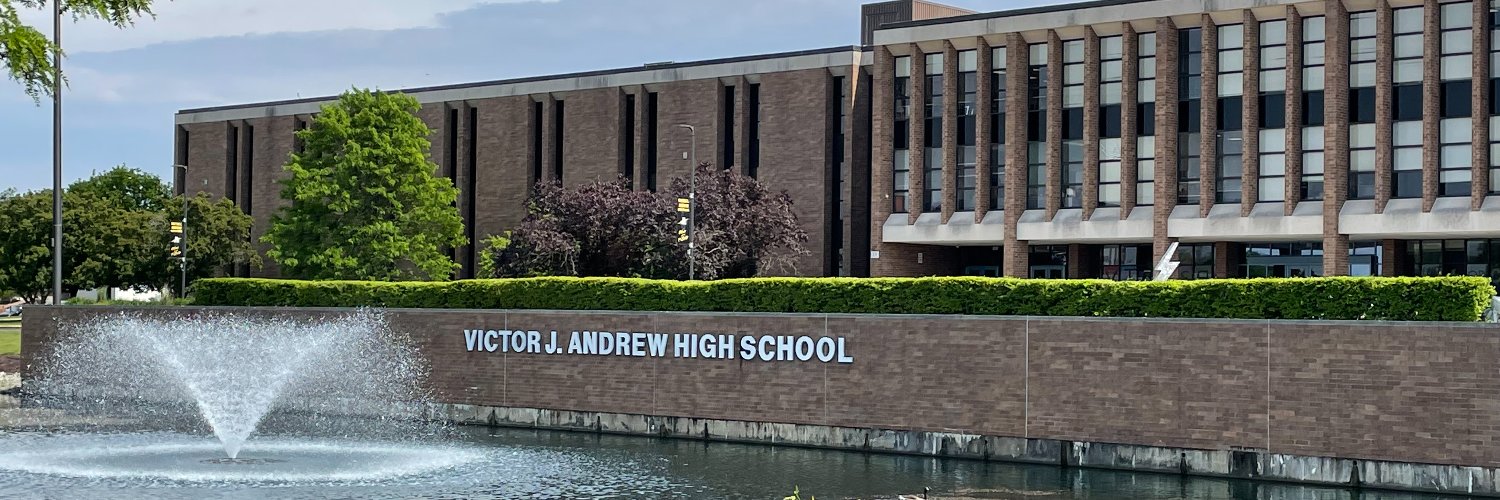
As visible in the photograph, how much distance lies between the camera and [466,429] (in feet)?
107

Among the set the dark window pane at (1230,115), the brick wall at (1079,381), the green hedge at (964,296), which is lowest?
the brick wall at (1079,381)

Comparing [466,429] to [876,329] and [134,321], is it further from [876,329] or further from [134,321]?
[134,321]

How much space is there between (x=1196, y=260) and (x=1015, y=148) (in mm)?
7089

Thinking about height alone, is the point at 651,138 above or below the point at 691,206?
above

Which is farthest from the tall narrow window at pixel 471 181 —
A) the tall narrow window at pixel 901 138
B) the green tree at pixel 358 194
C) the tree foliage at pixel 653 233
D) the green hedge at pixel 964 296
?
the green hedge at pixel 964 296

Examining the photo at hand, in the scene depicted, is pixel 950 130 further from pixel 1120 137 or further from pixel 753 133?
pixel 753 133

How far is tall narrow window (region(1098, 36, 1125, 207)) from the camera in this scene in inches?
2009

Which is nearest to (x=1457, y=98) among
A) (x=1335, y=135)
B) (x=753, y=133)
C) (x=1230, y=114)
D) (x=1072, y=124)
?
(x=1335, y=135)

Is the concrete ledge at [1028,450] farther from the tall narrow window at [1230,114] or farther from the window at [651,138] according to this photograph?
the window at [651,138]

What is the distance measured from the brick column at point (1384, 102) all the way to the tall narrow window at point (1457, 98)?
1.38m

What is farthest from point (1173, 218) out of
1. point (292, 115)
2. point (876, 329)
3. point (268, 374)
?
point (292, 115)

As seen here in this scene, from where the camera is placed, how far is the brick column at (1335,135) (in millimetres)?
46438

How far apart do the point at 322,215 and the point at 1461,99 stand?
4073 cm

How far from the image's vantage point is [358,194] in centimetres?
6103
